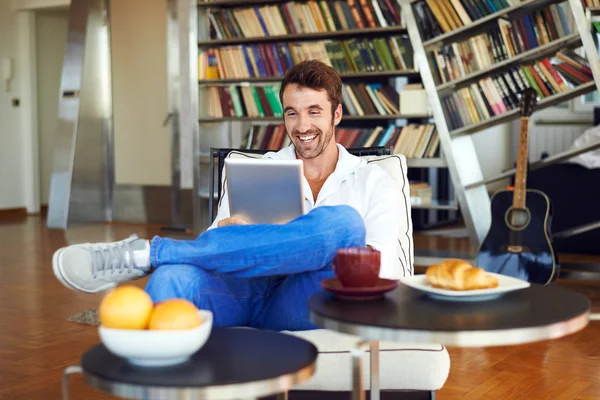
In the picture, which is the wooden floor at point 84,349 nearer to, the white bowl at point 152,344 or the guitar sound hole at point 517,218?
the guitar sound hole at point 517,218

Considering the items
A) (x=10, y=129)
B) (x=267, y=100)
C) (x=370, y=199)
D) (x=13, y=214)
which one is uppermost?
(x=267, y=100)

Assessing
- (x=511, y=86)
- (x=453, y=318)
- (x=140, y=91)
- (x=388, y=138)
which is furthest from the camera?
(x=140, y=91)

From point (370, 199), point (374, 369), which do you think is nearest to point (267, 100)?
point (370, 199)

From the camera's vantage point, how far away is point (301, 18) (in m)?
5.40

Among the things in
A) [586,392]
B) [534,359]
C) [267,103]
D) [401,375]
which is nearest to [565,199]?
[267,103]

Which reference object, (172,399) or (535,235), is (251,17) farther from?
(172,399)

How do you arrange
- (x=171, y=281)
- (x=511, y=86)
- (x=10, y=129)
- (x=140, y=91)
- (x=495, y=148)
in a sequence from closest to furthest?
1. (x=171, y=281)
2. (x=511, y=86)
3. (x=140, y=91)
4. (x=495, y=148)
5. (x=10, y=129)

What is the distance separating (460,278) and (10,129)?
7.43 m

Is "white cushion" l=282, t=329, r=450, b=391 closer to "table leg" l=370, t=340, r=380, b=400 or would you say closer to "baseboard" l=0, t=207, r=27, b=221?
"table leg" l=370, t=340, r=380, b=400

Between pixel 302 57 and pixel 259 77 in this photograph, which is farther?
pixel 259 77

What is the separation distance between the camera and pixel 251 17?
5.57 metres

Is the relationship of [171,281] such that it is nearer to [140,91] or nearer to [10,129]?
[140,91]

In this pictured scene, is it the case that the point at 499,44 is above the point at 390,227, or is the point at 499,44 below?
above

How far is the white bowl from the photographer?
1.20 m
